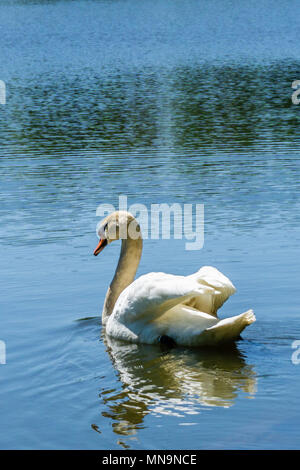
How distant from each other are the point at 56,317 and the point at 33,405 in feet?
9.88

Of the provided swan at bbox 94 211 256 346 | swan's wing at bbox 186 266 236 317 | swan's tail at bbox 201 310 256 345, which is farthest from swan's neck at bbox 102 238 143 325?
swan's tail at bbox 201 310 256 345

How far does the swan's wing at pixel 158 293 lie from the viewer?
890 cm

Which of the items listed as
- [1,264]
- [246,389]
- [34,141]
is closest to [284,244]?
[1,264]

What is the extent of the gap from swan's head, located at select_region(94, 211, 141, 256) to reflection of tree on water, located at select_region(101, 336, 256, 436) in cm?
188

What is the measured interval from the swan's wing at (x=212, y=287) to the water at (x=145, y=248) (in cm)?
53

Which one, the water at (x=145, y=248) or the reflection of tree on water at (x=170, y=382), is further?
the reflection of tree on water at (x=170, y=382)

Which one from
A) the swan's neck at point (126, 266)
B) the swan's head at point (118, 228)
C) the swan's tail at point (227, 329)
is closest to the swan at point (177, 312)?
the swan's tail at point (227, 329)

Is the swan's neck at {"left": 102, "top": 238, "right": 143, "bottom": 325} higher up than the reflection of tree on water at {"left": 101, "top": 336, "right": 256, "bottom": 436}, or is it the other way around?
the swan's neck at {"left": 102, "top": 238, "right": 143, "bottom": 325}

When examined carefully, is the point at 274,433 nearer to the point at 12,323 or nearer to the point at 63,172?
the point at 12,323

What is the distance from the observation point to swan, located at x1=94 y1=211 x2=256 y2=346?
29.4 ft

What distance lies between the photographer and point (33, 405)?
8.23 meters

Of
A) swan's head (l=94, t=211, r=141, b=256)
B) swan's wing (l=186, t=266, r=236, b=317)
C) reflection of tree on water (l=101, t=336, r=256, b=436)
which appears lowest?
reflection of tree on water (l=101, t=336, r=256, b=436)

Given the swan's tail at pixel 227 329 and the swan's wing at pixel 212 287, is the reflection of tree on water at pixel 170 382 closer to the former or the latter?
the swan's tail at pixel 227 329

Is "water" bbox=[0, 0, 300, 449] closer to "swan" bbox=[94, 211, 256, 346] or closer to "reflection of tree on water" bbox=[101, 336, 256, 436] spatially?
"reflection of tree on water" bbox=[101, 336, 256, 436]
